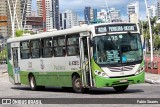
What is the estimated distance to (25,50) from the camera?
1016 inches

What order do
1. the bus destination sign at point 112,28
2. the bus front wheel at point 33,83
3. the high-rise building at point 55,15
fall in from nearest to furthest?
the bus destination sign at point 112,28
the bus front wheel at point 33,83
the high-rise building at point 55,15

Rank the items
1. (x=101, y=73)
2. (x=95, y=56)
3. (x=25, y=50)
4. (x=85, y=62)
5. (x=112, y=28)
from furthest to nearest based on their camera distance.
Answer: (x=25, y=50) → (x=85, y=62) → (x=112, y=28) → (x=95, y=56) → (x=101, y=73)

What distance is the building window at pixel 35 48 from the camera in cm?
2417

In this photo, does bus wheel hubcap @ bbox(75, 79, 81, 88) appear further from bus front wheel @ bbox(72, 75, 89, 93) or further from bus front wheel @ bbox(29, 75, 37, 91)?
bus front wheel @ bbox(29, 75, 37, 91)

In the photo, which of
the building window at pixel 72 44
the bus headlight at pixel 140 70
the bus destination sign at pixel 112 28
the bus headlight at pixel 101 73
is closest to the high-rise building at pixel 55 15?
the building window at pixel 72 44

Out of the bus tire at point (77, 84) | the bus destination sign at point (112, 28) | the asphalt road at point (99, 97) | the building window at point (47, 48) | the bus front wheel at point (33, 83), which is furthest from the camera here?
the bus front wheel at point (33, 83)

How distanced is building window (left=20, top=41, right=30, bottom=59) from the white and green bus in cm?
226

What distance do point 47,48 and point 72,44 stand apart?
2.54 metres

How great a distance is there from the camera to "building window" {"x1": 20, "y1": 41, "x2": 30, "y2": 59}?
25516mm

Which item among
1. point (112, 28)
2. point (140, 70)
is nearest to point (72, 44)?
point (112, 28)

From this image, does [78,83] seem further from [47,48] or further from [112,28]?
[47,48]

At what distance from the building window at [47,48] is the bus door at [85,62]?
9.90ft

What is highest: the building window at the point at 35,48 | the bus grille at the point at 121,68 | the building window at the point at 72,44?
the building window at the point at 72,44

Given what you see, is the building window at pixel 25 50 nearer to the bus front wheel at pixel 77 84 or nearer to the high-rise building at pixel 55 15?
the bus front wheel at pixel 77 84
